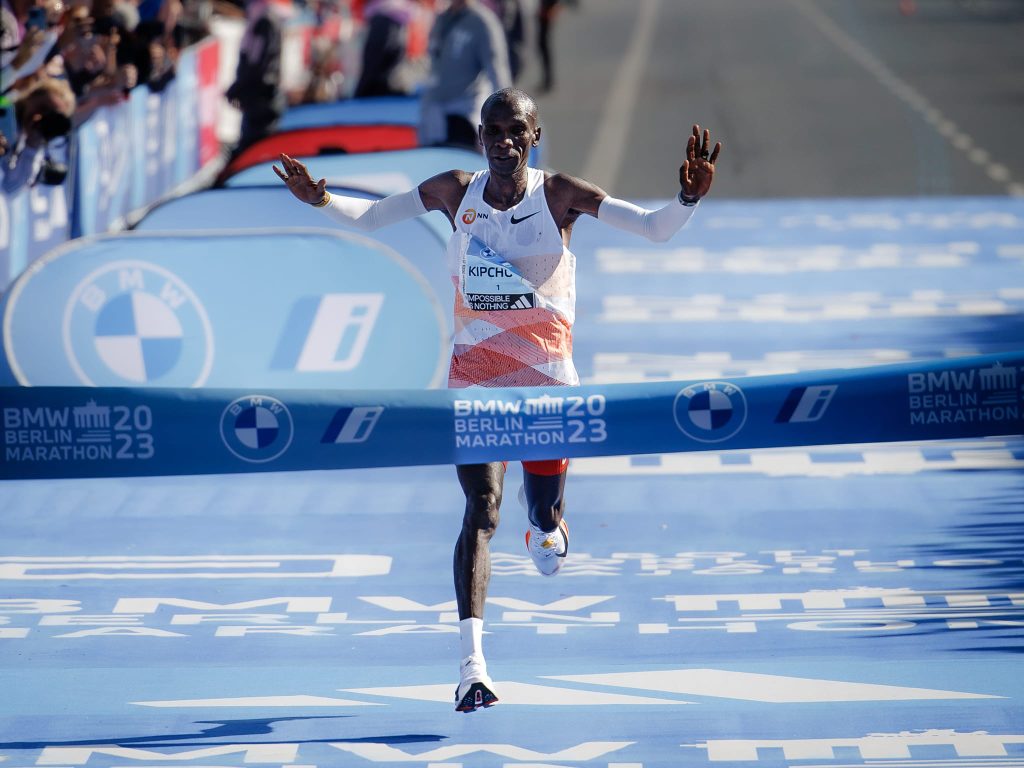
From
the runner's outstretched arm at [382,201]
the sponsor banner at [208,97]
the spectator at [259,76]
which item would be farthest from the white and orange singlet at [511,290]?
the sponsor banner at [208,97]

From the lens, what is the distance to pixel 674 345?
476 inches

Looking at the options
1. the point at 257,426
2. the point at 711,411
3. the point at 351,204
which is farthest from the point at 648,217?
the point at 257,426

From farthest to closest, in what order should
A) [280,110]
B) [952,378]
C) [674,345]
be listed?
[280,110], [674,345], [952,378]

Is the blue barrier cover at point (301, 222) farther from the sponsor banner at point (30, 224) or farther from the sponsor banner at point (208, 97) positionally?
the sponsor banner at point (208, 97)

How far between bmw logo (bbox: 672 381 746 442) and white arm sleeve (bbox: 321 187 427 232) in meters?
1.29

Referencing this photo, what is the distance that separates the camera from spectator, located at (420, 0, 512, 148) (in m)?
13.1

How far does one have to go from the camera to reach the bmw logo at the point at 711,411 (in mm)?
5789

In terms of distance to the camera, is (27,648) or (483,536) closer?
(483,536)

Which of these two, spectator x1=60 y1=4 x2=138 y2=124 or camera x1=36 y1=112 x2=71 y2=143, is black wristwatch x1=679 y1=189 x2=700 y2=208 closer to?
camera x1=36 y1=112 x2=71 y2=143

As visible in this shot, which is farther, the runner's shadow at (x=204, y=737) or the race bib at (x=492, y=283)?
the race bib at (x=492, y=283)

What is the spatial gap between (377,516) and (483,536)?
2.74 metres

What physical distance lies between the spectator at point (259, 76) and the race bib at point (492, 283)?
1173 cm

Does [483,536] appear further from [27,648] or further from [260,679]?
[27,648]

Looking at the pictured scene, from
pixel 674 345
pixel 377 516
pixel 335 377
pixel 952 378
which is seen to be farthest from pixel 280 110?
pixel 952 378
